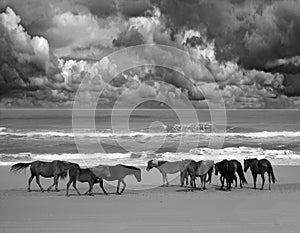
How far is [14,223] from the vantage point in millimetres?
7789

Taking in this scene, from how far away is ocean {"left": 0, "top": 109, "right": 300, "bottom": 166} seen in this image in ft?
64.4

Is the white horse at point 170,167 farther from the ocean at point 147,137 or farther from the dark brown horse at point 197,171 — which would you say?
the ocean at point 147,137

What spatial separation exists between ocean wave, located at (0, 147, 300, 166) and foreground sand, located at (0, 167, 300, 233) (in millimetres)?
6101

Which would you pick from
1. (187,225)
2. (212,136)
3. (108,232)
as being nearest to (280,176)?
(187,225)

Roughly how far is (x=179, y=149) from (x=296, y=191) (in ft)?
38.9

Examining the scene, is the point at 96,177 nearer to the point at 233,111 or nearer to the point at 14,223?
the point at 14,223

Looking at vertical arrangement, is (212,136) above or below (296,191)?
above

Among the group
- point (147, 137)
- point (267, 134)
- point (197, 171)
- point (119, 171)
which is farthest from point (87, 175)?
point (267, 134)

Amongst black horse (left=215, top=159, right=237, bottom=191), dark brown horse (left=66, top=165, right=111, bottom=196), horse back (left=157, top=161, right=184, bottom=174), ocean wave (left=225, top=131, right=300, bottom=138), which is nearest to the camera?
dark brown horse (left=66, top=165, right=111, bottom=196)

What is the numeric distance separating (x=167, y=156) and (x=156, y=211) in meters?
11.0

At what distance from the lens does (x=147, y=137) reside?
26.3 m

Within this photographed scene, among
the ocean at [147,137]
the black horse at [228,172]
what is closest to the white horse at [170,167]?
the black horse at [228,172]

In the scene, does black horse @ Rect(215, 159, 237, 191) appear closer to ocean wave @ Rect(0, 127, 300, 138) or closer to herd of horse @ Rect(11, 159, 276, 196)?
herd of horse @ Rect(11, 159, 276, 196)

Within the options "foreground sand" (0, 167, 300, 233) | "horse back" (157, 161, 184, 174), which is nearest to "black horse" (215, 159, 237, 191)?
"foreground sand" (0, 167, 300, 233)
